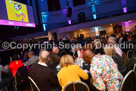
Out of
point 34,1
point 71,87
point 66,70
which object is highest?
point 34,1

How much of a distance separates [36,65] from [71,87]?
31.3 inches

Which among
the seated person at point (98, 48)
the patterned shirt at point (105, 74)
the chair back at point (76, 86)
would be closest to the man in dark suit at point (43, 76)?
the chair back at point (76, 86)

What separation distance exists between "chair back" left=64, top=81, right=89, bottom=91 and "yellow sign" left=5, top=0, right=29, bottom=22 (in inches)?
278

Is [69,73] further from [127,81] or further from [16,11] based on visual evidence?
[16,11]

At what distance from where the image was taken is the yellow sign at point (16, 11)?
23.6 feet

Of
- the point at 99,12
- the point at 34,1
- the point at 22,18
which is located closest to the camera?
the point at 22,18

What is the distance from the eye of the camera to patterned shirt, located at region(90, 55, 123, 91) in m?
1.79

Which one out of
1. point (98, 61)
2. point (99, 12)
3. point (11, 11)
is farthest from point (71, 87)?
point (99, 12)

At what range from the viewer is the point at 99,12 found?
1770cm

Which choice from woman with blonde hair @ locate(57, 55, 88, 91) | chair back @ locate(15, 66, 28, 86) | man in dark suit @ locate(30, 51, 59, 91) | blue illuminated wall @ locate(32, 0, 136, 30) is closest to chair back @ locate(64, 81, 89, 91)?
woman with blonde hair @ locate(57, 55, 88, 91)

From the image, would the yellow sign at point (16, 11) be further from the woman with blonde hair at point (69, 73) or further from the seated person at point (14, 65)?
the woman with blonde hair at point (69, 73)

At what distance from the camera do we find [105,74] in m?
1.81

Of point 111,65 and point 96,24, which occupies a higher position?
point 96,24

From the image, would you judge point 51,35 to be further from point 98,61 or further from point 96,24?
point 98,61
